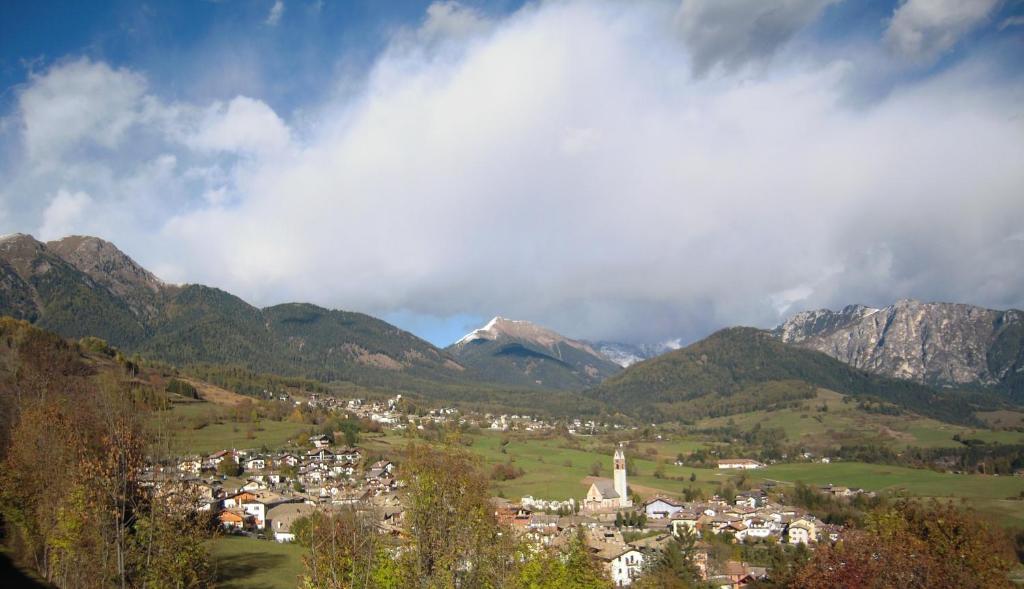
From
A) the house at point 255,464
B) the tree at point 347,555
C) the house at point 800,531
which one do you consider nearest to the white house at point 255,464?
the house at point 255,464

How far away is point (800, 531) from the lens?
78562 mm

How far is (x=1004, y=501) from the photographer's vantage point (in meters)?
91.2

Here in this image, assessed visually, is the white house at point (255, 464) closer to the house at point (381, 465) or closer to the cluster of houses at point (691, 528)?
the house at point (381, 465)

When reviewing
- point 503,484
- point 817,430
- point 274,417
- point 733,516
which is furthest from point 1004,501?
point 274,417

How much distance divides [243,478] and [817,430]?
155760 millimetres

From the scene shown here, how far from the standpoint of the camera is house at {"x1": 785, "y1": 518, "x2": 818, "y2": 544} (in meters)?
76.6

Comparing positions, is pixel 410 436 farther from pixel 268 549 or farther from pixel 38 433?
pixel 268 549

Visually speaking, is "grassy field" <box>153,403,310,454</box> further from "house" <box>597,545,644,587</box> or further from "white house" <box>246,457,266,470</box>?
"house" <box>597,545,644,587</box>

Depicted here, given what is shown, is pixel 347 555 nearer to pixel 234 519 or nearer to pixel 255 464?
pixel 234 519

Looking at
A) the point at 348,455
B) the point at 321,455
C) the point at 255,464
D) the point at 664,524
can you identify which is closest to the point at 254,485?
the point at 255,464

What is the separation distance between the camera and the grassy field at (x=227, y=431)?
106 m

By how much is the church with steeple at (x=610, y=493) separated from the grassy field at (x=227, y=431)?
5507 cm

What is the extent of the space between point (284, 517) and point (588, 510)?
46785mm

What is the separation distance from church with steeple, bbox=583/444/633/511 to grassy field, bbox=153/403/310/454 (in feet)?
181
